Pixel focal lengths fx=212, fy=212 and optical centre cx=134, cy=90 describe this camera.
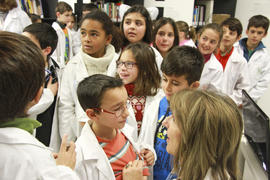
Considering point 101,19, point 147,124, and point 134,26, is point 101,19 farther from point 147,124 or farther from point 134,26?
point 147,124

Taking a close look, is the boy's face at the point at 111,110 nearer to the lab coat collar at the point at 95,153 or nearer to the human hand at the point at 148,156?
the lab coat collar at the point at 95,153

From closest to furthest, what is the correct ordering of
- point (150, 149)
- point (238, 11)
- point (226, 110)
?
point (226, 110)
point (150, 149)
point (238, 11)

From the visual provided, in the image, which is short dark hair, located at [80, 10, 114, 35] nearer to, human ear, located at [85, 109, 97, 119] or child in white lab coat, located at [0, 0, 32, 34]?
human ear, located at [85, 109, 97, 119]

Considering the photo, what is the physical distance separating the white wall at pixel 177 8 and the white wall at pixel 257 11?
1059mm

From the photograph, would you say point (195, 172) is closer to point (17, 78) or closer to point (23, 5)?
point (17, 78)

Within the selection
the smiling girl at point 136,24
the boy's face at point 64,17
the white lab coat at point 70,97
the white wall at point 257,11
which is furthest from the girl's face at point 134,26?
the white wall at point 257,11

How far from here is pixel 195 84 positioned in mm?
1335

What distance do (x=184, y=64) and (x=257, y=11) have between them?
355 cm

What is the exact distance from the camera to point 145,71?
155cm

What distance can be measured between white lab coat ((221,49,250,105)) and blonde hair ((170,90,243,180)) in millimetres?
1574

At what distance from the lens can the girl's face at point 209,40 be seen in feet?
6.88

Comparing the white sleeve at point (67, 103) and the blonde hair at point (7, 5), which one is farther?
the blonde hair at point (7, 5)

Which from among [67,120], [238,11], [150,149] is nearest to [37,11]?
[67,120]

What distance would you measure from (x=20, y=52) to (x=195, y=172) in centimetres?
71
